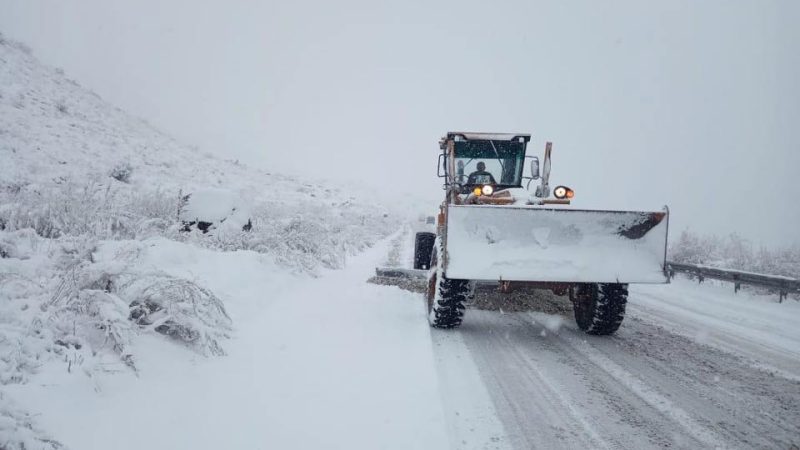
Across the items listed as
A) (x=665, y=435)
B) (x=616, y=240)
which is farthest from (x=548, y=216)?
(x=665, y=435)

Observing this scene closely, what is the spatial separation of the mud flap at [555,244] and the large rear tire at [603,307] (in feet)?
1.18

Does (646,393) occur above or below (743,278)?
below

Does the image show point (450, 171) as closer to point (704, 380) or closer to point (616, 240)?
point (616, 240)

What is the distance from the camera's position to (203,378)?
3223 millimetres

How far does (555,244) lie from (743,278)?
771cm

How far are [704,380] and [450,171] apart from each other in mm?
4235

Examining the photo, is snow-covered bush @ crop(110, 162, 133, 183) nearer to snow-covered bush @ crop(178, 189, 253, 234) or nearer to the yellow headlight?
snow-covered bush @ crop(178, 189, 253, 234)

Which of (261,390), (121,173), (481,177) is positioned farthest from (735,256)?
(121,173)

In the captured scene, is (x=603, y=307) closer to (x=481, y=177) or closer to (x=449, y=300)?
(x=449, y=300)

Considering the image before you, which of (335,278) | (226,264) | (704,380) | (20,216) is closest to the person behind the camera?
(704,380)

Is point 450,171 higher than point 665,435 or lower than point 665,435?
higher

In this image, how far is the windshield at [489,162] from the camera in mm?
7242

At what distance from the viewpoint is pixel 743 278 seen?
9.88 m

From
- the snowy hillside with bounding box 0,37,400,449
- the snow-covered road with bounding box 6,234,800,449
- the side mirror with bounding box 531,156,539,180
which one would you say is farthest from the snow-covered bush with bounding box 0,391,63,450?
the side mirror with bounding box 531,156,539,180
